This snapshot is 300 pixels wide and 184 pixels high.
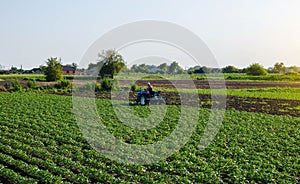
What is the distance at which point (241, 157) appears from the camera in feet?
33.2

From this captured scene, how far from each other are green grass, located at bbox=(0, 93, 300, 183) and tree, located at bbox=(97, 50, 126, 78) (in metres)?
35.1

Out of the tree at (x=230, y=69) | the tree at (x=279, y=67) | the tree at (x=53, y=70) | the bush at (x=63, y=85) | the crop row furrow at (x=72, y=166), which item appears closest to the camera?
the crop row furrow at (x=72, y=166)

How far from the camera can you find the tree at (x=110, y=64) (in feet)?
167

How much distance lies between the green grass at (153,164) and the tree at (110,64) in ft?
115

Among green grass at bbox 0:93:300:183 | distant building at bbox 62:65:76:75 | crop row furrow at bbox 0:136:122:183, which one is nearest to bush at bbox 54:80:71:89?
green grass at bbox 0:93:300:183

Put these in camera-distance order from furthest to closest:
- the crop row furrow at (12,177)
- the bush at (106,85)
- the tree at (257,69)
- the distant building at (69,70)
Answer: the distant building at (69,70)
the tree at (257,69)
the bush at (106,85)
the crop row furrow at (12,177)

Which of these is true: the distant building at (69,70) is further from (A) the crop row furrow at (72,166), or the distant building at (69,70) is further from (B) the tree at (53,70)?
(A) the crop row furrow at (72,166)

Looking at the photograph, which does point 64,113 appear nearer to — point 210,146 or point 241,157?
point 210,146

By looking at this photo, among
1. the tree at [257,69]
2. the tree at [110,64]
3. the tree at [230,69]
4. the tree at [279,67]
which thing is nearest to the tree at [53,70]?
the tree at [110,64]

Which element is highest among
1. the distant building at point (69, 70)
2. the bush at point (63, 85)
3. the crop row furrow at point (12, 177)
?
the distant building at point (69, 70)

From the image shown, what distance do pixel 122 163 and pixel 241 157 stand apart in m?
3.53

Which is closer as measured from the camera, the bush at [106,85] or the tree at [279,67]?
the bush at [106,85]

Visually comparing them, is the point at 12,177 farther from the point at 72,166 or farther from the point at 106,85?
the point at 106,85

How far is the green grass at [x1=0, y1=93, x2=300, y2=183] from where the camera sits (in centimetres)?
822
